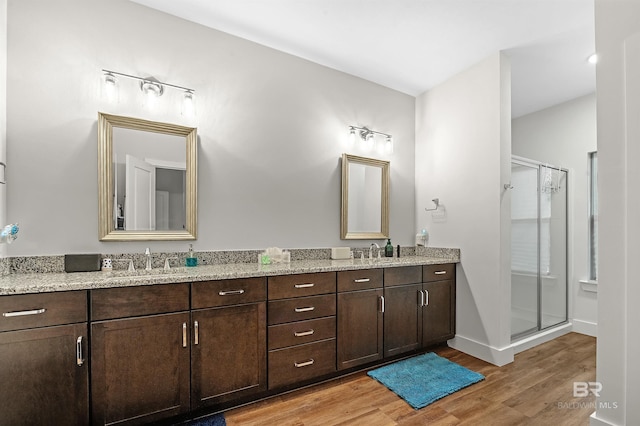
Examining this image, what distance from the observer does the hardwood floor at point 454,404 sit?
188 cm

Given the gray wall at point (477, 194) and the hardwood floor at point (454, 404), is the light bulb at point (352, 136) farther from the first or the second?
the hardwood floor at point (454, 404)

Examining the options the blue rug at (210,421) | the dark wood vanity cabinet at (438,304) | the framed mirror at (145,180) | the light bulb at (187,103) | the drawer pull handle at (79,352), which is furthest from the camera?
the dark wood vanity cabinet at (438,304)

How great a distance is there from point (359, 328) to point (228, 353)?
1052mm

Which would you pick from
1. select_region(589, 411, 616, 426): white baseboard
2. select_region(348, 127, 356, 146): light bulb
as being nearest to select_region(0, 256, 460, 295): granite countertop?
select_region(348, 127, 356, 146): light bulb

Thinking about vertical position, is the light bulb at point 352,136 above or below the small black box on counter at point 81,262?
above

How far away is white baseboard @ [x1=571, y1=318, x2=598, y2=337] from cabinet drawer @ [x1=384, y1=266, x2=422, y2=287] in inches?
93.1

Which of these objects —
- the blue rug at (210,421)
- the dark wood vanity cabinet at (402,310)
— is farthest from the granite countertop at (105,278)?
the blue rug at (210,421)

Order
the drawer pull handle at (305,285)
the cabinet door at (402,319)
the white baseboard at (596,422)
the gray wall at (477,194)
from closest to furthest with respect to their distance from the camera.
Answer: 1. the white baseboard at (596,422)
2. the drawer pull handle at (305,285)
3. the cabinet door at (402,319)
4. the gray wall at (477,194)

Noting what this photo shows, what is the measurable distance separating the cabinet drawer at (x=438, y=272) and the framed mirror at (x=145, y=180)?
2101mm

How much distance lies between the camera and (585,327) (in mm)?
3500

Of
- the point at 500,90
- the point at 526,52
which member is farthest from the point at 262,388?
the point at 526,52

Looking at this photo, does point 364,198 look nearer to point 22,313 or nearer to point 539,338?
point 539,338

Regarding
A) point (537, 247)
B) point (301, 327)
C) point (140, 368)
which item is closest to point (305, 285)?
point (301, 327)

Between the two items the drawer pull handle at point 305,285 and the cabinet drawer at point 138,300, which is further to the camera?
the drawer pull handle at point 305,285
